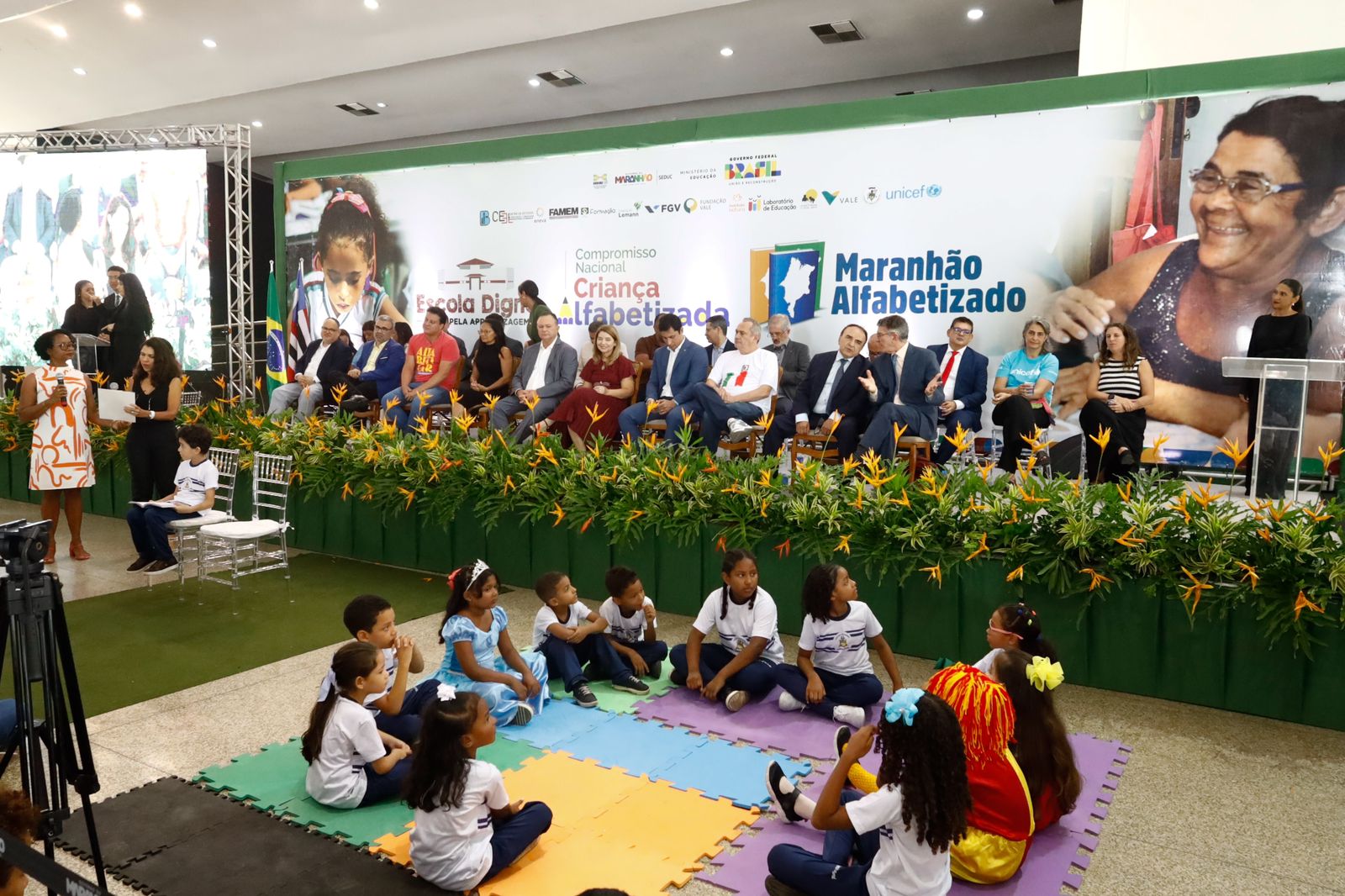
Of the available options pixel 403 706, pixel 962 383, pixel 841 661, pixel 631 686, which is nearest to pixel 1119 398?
pixel 962 383

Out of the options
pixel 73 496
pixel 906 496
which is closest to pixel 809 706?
pixel 906 496

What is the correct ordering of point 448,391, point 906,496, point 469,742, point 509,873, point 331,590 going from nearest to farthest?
point 469,742
point 509,873
point 906,496
point 331,590
point 448,391

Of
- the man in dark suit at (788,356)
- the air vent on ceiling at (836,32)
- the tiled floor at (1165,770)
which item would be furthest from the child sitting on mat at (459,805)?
the air vent on ceiling at (836,32)

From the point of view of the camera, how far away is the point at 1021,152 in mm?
7277

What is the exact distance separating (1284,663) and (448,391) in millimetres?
7133

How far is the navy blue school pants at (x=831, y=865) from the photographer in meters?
2.88

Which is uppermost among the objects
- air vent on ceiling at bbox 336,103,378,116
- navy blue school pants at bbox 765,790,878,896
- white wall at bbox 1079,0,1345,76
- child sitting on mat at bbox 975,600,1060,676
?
air vent on ceiling at bbox 336,103,378,116

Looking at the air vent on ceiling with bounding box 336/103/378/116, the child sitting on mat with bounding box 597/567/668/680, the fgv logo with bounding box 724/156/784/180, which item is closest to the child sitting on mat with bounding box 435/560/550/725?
the child sitting on mat with bounding box 597/567/668/680

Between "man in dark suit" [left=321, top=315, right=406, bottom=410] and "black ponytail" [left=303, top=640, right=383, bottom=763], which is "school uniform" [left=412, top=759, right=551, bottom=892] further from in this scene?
"man in dark suit" [left=321, top=315, right=406, bottom=410]

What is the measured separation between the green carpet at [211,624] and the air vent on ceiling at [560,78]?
7717 mm

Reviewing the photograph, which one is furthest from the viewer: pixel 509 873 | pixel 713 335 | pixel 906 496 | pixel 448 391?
pixel 448 391

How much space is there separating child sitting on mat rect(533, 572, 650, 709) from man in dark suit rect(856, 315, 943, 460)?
3.02m

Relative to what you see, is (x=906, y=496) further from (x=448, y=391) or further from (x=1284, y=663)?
(x=448, y=391)

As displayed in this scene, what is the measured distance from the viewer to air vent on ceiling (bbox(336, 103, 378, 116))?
567 inches
